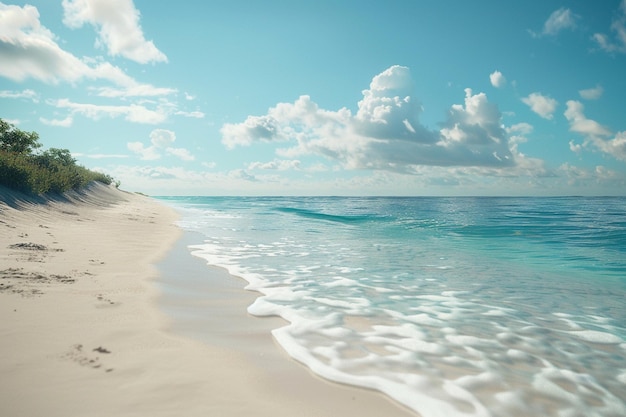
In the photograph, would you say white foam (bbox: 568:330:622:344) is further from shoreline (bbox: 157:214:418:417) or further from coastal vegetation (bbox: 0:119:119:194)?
coastal vegetation (bbox: 0:119:119:194)

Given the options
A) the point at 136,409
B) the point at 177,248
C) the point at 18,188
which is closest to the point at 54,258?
the point at 177,248

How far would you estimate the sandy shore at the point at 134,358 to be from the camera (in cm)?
247

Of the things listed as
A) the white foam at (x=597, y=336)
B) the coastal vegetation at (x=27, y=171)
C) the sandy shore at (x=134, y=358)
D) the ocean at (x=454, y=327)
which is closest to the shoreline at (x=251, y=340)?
the sandy shore at (x=134, y=358)

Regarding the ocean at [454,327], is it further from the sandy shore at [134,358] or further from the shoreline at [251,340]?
the sandy shore at [134,358]

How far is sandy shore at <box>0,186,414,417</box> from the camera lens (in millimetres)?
2473

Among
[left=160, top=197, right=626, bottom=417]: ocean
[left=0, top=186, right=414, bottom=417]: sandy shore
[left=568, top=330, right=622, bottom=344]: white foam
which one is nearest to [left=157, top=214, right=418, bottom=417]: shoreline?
[left=0, top=186, right=414, bottom=417]: sandy shore

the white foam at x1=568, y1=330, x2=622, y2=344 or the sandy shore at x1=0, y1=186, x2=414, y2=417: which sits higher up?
the sandy shore at x1=0, y1=186, x2=414, y2=417

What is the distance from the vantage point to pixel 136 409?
7.77ft

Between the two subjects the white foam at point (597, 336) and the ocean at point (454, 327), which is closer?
the ocean at point (454, 327)

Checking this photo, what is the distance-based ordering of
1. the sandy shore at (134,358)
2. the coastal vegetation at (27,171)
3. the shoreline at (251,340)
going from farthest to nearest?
1. the coastal vegetation at (27,171)
2. the shoreline at (251,340)
3. the sandy shore at (134,358)

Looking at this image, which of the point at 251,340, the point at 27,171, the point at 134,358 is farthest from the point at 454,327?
the point at 27,171

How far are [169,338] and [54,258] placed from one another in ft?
16.1

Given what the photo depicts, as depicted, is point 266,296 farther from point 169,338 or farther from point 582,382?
point 582,382

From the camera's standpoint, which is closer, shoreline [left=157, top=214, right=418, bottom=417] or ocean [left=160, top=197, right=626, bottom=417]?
shoreline [left=157, top=214, right=418, bottom=417]
